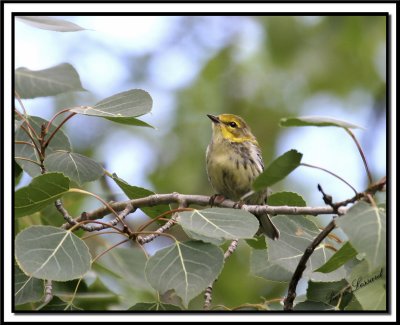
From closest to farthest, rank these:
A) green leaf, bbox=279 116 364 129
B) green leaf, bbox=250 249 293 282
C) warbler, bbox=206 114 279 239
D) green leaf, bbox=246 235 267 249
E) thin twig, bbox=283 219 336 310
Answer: green leaf, bbox=279 116 364 129
thin twig, bbox=283 219 336 310
green leaf, bbox=250 249 293 282
green leaf, bbox=246 235 267 249
warbler, bbox=206 114 279 239

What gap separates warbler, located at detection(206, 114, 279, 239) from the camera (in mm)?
5320

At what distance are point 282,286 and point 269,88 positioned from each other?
11.5ft

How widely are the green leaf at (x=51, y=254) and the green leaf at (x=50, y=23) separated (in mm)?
1095

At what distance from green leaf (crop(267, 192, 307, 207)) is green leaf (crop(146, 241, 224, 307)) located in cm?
79

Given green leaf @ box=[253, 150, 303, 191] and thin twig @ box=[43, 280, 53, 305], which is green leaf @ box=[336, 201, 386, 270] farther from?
thin twig @ box=[43, 280, 53, 305]

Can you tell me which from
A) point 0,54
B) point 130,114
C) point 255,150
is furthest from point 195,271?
point 255,150

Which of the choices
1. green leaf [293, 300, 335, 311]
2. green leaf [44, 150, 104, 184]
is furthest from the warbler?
green leaf [293, 300, 335, 311]

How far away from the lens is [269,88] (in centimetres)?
1062

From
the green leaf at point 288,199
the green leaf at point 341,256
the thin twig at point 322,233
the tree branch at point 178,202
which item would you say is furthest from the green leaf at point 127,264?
the green leaf at point 341,256

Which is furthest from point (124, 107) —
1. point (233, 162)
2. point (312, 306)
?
point (233, 162)

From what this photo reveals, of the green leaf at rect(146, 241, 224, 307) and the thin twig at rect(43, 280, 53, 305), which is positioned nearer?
the green leaf at rect(146, 241, 224, 307)

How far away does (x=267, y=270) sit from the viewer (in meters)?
3.54

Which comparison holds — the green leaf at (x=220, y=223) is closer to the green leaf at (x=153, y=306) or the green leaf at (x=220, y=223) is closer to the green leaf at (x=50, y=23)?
the green leaf at (x=153, y=306)

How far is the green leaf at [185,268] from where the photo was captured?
9.36 feet
